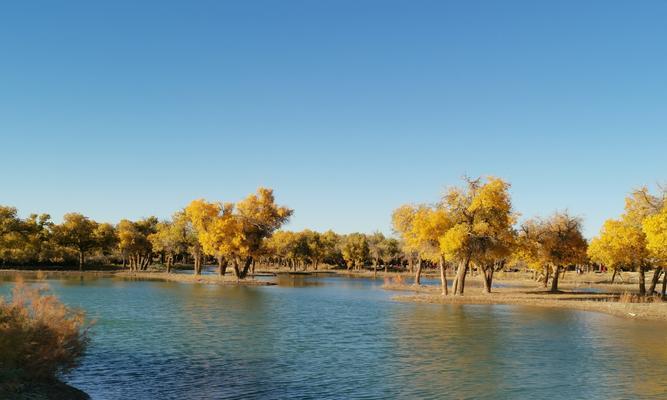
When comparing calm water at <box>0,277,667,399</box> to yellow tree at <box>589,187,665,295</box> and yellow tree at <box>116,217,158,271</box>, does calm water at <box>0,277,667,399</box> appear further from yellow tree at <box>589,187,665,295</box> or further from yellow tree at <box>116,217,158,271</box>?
yellow tree at <box>116,217,158,271</box>

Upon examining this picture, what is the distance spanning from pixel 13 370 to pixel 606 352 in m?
29.7

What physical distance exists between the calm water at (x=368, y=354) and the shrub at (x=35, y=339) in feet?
7.93

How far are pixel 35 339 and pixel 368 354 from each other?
17.7 metres

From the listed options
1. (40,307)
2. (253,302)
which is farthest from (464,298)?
(40,307)

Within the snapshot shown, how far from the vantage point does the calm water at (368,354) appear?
24.1 metres

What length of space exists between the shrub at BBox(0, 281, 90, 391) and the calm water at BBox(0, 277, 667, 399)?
242 cm

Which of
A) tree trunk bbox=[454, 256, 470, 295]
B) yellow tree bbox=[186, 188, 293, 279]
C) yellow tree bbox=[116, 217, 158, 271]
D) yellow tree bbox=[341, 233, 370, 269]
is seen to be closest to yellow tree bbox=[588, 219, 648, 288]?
tree trunk bbox=[454, 256, 470, 295]

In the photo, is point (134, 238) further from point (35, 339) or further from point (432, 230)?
point (35, 339)

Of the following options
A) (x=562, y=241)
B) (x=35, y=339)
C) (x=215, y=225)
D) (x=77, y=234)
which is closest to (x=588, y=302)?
(x=562, y=241)

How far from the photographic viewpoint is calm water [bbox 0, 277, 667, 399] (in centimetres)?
2409

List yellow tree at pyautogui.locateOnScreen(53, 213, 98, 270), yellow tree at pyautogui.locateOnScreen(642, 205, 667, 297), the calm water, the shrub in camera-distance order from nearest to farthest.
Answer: the shrub
the calm water
yellow tree at pyautogui.locateOnScreen(642, 205, 667, 297)
yellow tree at pyautogui.locateOnScreen(53, 213, 98, 270)

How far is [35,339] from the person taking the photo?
19766 mm

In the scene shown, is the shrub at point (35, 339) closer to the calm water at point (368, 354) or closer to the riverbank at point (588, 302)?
the calm water at point (368, 354)

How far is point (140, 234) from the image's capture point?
15350 cm
